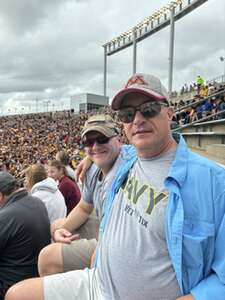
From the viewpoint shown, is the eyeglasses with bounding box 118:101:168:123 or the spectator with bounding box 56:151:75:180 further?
the spectator with bounding box 56:151:75:180

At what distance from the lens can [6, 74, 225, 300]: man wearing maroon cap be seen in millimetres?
1418

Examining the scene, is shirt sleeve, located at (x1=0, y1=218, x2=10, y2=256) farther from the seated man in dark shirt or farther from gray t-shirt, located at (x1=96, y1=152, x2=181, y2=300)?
gray t-shirt, located at (x1=96, y1=152, x2=181, y2=300)

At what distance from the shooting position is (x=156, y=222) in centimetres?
156

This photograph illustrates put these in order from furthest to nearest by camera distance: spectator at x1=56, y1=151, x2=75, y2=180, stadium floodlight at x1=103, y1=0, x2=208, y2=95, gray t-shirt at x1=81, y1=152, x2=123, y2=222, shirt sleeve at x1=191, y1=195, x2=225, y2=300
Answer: stadium floodlight at x1=103, y1=0, x2=208, y2=95, spectator at x1=56, y1=151, x2=75, y2=180, gray t-shirt at x1=81, y1=152, x2=123, y2=222, shirt sleeve at x1=191, y1=195, x2=225, y2=300


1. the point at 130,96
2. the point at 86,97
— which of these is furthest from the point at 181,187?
the point at 86,97

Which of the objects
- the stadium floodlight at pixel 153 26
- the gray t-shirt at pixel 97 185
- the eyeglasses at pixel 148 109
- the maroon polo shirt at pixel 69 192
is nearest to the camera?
the eyeglasses at pixel 148 109

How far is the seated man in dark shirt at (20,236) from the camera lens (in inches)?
111

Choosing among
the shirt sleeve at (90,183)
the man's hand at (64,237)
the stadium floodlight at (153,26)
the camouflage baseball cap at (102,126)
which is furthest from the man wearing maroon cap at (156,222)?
the stadium floodlight at (153,26)

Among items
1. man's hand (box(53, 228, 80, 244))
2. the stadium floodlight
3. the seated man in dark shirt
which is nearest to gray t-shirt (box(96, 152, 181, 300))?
man's hand (box(53, 228, 80, 244))

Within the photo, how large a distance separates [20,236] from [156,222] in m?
1.63

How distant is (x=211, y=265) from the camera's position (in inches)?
56.3

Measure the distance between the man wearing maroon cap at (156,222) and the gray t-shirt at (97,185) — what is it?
0.61 m

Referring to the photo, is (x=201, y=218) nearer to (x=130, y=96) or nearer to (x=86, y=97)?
(x=130, y=96)

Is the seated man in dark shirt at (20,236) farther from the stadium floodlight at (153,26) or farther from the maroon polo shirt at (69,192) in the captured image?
the stadium floodlight at (153,26)
